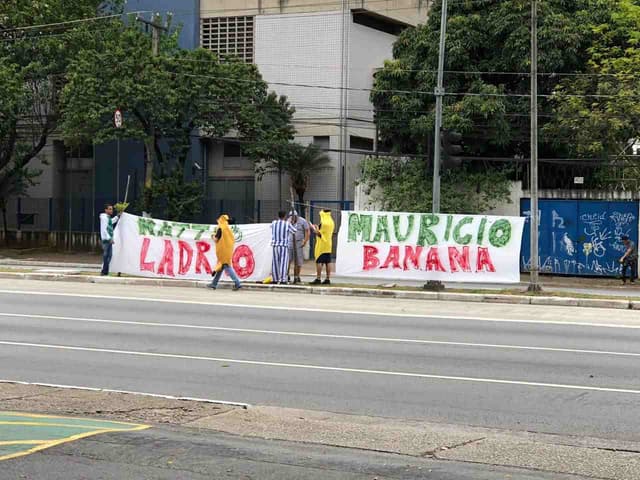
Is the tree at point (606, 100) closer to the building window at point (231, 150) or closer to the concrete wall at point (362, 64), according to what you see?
the concrete wall at point (362, 64)

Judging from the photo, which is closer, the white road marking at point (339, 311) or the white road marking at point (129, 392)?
the white road marking at point (129, 392)

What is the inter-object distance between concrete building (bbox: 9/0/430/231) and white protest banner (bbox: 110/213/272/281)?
12.0 m

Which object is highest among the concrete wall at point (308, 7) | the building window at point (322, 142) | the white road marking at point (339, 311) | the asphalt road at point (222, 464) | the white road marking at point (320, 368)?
the concrete wall at point (308, 7)

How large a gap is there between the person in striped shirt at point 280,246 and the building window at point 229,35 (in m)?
18.2

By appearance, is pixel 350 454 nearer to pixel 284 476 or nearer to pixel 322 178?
pixel 284 476

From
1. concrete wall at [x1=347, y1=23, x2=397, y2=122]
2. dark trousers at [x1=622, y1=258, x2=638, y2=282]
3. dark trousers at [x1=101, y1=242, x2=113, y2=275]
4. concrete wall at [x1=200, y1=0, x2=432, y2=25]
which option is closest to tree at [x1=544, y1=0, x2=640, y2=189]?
dark trousers at [x1=622, y1=258, x2=638, y2=282]

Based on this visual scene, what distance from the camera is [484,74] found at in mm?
30609

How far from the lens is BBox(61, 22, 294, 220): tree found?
31797mm

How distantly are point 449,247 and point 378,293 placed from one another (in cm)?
220

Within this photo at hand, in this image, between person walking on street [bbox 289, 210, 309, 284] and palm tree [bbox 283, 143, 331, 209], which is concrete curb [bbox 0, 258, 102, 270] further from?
person walking on street [bbox 289, 210, 309, 284]

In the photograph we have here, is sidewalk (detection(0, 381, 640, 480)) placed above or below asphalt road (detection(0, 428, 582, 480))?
below

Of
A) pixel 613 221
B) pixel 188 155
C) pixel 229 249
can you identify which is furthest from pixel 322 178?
pixel 229 249

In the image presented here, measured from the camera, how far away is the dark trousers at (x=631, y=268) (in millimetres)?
26172

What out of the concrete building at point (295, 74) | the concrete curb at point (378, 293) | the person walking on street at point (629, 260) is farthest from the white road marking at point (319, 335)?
the concrete building at point (295, 74)
